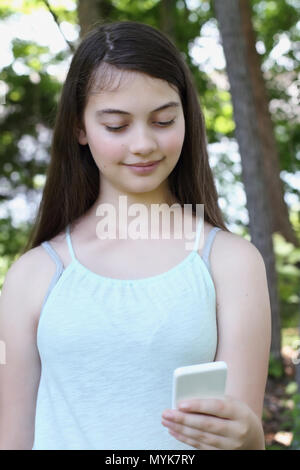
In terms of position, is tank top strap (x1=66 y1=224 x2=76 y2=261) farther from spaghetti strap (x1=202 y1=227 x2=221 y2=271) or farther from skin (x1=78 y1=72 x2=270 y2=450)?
spaghetti strap (x1=202 y1=227 x2=221 y2=271)

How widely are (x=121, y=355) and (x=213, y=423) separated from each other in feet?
1.22

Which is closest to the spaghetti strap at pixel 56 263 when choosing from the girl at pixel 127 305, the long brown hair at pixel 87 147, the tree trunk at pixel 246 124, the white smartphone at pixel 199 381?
the girl at pixel 127 305

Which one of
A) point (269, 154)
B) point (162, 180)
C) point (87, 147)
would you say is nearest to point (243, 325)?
point (162, 180)

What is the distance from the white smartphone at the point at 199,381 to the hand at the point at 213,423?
0.01 metres

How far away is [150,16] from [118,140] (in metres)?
7.11

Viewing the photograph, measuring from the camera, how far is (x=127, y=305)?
5.52ft

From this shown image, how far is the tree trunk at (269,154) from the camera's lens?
771 centimetres

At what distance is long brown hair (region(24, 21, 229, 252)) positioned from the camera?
1.77m

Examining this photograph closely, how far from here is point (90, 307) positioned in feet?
5.56

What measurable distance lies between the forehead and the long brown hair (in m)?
0.01

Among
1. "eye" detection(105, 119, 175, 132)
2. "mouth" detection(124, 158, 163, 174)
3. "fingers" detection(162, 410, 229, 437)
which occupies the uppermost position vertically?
"eye" detection(105, 119, 175, 132)

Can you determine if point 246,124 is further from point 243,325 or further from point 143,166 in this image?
point 243,325

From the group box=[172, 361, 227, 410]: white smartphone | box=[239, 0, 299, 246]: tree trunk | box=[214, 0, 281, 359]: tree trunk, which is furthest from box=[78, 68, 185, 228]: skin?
box=[239, 0, 299, 246]: tree trunk

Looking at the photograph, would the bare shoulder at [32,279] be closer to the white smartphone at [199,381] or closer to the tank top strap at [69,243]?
the tank top strap at [69,243]
